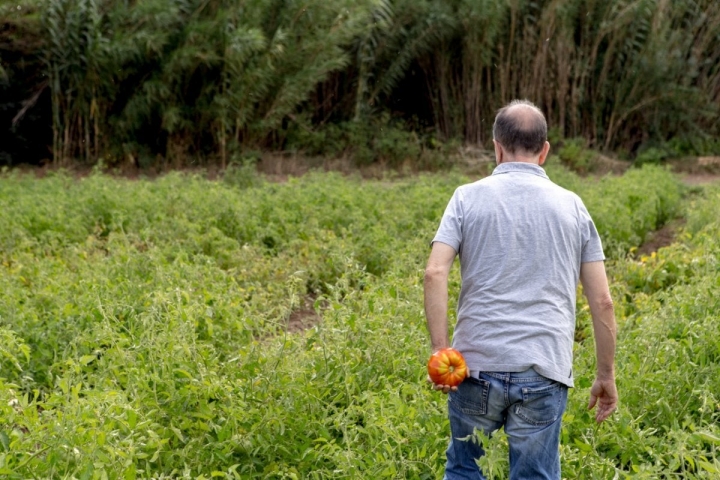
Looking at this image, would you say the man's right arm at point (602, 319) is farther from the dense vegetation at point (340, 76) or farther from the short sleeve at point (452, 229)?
the dense vegetation at point (340, 76)

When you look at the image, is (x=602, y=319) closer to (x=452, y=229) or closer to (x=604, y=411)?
(x=604, y=411)

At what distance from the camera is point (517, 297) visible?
281 cm

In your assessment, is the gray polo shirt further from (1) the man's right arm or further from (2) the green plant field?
(2) the green plant field

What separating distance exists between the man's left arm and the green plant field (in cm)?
35

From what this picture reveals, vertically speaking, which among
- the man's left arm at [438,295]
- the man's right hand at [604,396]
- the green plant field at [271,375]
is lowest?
the green plant field at [271,375]

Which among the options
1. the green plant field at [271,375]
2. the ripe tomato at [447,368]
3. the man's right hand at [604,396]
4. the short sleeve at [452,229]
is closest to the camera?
the ripe tomato at [447,368]

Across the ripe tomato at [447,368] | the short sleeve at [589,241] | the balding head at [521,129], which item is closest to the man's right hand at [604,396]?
the short sleeve at [589,241]

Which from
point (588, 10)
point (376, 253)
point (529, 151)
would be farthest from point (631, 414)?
point (588, 10)

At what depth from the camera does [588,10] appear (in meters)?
16.4

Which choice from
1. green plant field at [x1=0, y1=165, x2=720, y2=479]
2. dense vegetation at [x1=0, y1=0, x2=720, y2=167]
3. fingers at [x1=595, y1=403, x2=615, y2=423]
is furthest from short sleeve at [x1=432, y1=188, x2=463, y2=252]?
dense vegetation at [x1=0, y1=0, x2=720, y2=167]

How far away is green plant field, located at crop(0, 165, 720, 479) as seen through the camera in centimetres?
319

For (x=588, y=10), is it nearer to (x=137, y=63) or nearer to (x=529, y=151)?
(x=137, y=63)

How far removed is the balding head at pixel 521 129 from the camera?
2852 millimetres

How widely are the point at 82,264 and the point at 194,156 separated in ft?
27.8
